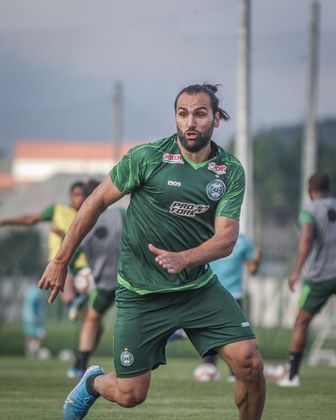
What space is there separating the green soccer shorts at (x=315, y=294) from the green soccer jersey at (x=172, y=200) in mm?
6188

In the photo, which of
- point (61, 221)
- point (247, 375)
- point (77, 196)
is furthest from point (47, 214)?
point (247, 375)

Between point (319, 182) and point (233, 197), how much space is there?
623cm

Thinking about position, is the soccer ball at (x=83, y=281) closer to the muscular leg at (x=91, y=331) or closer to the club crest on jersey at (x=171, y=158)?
the muscular leg at (x=91, y=331)

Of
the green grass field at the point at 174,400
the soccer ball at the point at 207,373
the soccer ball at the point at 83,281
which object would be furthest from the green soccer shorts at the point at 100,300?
the soccer ball at the point at 207,373

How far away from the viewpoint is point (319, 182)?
1457 centimetres

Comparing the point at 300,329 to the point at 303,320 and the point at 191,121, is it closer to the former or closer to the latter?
the point at 303,320

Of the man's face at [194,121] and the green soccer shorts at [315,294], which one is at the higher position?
the man's face at [194,121]

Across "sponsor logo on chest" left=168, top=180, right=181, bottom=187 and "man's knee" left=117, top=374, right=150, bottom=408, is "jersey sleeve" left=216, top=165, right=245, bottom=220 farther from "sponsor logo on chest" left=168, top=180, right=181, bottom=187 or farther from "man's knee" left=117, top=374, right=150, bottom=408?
"man's knee" left=117, top=374, right=150, bottom=408

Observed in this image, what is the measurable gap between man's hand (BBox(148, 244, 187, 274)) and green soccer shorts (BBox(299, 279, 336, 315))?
22.7 ft

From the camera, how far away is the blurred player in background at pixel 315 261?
14.6 metres

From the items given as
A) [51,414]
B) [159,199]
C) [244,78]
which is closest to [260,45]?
[244,78]

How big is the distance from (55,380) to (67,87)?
10804 mm

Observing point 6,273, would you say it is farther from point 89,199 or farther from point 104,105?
point 89,199

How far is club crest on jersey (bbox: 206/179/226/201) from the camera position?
331 inches
